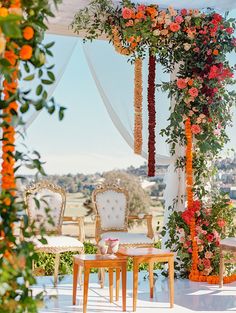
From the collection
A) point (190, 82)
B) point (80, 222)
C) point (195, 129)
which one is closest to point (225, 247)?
point (195, 129)

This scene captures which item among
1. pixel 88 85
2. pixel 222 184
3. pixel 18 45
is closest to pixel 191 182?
pixel 222 184

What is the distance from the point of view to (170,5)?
268 inches

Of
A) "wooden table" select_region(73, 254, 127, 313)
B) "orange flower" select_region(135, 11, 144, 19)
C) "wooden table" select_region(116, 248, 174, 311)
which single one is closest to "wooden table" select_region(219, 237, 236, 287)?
"wooden table" select_region(116, 248, 174, 311)

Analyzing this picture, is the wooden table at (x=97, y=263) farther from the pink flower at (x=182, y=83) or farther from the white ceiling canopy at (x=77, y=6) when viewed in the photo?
the white ceiling canopy at (x=77, y=6)

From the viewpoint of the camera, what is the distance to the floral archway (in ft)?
21.9

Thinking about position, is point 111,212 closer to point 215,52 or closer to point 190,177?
point 190,177

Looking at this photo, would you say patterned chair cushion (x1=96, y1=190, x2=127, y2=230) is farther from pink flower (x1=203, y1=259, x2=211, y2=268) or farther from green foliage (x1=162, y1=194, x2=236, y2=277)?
pink flower (x1=203, y1=259, x2=211, y2=268)

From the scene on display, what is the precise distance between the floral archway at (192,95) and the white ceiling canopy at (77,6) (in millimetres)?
86

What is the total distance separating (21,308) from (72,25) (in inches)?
207

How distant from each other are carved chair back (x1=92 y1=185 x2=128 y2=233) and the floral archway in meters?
0.47

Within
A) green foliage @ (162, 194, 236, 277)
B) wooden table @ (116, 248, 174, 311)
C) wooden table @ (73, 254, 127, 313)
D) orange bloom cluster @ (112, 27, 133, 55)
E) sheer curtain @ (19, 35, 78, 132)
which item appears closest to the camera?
wooden table @ (73, 254, 127, 313)

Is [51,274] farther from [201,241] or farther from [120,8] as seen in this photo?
[120,8]

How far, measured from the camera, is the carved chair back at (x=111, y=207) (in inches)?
269

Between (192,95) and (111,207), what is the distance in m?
1.50
